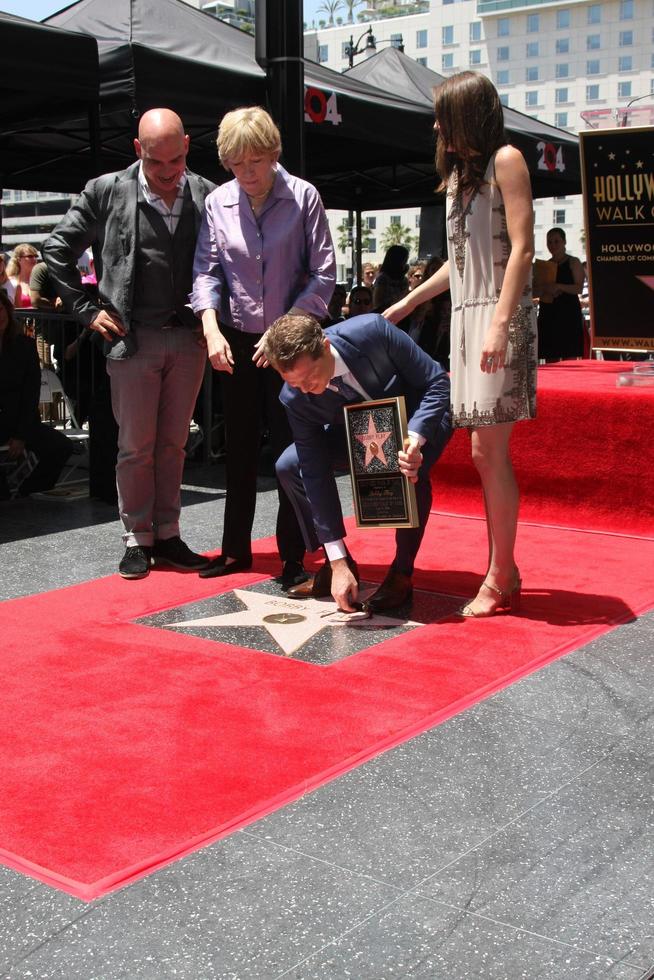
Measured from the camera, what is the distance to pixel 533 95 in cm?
10656

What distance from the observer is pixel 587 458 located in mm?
5656

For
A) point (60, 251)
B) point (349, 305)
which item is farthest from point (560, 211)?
point (60, 251)

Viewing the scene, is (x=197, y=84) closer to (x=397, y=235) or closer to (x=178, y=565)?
(x=178, y=565)

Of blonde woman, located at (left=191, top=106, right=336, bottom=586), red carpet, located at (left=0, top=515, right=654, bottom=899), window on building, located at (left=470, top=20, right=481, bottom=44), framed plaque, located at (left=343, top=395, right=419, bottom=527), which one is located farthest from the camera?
window on building, located at (left=470, top=20, right=481, bottom=44)

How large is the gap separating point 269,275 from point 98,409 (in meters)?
2.35

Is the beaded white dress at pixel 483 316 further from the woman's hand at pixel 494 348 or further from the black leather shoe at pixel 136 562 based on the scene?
the black leather shoe at pixel 136 562

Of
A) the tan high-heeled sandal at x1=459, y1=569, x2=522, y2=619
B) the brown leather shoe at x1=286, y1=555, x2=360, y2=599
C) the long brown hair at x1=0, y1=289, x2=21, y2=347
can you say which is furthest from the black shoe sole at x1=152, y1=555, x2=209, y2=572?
the long brown hair at x1=0, y1=289, x2=21, y2=347

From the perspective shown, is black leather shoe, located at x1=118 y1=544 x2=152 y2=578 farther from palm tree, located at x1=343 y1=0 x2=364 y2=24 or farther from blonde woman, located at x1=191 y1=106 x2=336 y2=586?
palm tree, located at x1=343 y1=0 x2=364 y2=24

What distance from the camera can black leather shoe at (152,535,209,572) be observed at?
16.4 feet

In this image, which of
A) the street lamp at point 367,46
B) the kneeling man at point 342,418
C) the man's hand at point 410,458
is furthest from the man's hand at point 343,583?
the street lamp at point 367,46

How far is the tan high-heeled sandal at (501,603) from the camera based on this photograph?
417cm

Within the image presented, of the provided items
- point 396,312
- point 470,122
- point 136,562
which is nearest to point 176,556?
point 136,562

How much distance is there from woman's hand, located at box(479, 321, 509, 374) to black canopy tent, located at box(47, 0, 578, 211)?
3724 millimetres

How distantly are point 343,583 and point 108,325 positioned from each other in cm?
154
